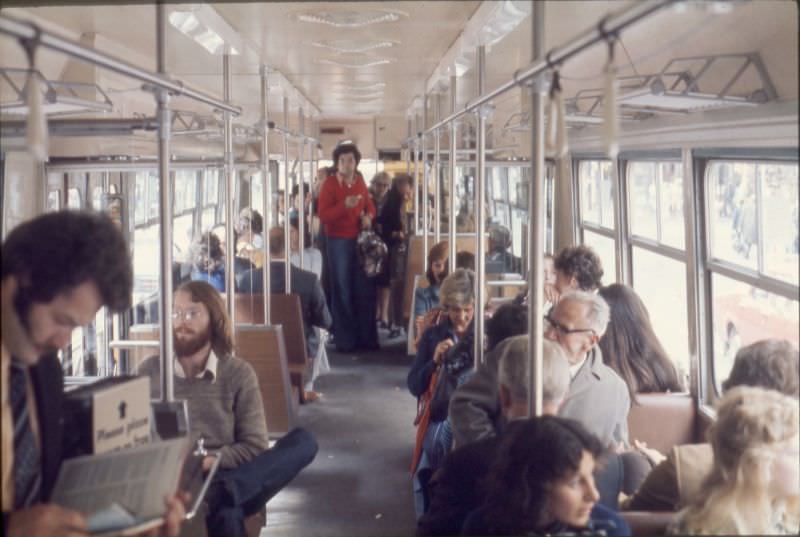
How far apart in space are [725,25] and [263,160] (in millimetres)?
3150

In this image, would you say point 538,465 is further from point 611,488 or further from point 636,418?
point 636,418

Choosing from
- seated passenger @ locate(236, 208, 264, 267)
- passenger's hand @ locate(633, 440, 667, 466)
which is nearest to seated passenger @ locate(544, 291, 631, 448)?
passenger's hand @ locate(633, 440, 667, 466)

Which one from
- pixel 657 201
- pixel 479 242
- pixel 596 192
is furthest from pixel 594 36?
pixel 596 192

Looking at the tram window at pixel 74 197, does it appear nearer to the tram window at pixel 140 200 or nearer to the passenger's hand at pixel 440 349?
the tram window at pixel 140 200

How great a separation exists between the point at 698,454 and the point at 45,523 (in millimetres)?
1786

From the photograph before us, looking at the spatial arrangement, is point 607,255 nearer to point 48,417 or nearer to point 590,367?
point 590,367

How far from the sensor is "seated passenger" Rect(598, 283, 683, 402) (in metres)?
4.14

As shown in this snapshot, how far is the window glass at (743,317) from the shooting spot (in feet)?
10.8

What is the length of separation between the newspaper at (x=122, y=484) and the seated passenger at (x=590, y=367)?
1591 mm

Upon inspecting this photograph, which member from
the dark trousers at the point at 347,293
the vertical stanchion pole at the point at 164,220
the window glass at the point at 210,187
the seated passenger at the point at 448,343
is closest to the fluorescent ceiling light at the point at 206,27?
the vertical stanchion pole at the point at 164,220

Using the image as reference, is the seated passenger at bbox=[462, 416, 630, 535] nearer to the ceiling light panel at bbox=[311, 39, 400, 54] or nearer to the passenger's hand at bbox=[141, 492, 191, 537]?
the passenger's hand at bbox=[141, 492, 191, 537]

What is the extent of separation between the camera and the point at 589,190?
6.48 meters

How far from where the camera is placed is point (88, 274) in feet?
6.12

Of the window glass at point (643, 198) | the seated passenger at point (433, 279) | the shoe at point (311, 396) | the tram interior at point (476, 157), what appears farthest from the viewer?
the shoe at point (311, 396)
